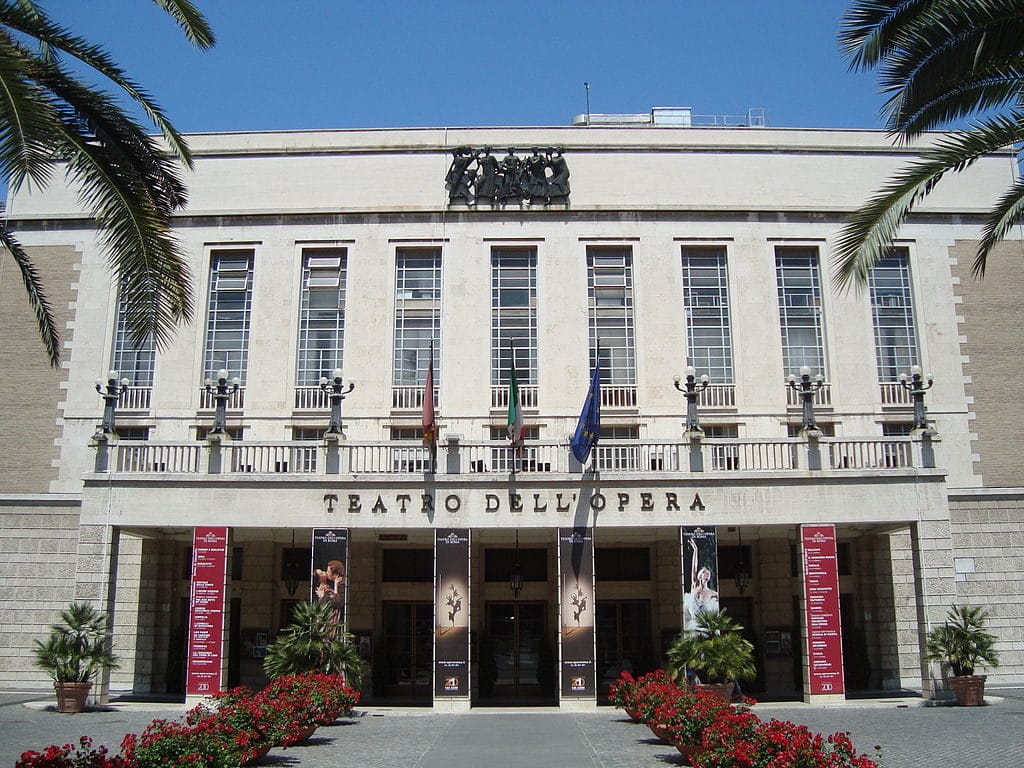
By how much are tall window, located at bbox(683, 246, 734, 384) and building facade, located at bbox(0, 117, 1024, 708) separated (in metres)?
0.08

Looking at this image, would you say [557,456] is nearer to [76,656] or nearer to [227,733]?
[76,656]

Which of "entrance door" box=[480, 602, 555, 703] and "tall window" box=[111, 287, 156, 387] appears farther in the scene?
"tall window" box=[111, 287, 156, 387]

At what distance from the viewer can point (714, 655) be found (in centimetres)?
2191

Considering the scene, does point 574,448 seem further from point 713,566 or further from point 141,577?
point 141,577

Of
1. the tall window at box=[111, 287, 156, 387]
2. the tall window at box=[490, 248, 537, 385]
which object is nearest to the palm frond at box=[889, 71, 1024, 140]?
the tall window at box=[490, 248, 537, 385]

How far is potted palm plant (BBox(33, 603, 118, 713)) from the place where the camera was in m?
23.0

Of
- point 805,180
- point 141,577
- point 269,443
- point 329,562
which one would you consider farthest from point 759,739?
point 805,180

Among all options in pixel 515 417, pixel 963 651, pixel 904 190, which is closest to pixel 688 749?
pixel 904 190

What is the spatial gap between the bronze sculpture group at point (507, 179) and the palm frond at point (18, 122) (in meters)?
20.5

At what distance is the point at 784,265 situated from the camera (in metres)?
31.6

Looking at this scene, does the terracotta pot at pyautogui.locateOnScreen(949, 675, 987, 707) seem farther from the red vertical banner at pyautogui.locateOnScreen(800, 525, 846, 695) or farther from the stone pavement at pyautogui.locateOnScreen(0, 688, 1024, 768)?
the red vertical banner at pyautogui.locateOnScreen(800, 525, 846, 695)

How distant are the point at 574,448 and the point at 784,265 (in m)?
11.3

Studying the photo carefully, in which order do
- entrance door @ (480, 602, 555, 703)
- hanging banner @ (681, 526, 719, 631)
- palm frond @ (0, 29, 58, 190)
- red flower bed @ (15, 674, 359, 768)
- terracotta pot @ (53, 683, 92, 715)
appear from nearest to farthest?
red flower bed @ (15, 674, 359, 768)
palm frond @ (0, 29, 58, 190)
terracotta pot @ (53, 683, 92, 715)
hanging banner @ (681, 526, 719, 631)
entrance door @ (480, 602, 555, 703)

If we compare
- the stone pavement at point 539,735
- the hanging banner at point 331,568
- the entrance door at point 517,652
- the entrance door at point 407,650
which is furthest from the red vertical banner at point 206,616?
the entrance door at point 517,652
